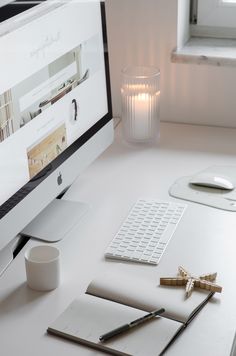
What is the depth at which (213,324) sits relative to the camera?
4.08ft

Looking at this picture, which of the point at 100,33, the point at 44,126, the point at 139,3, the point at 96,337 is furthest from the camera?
the point at 139,3

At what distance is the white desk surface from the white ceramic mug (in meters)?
0.02

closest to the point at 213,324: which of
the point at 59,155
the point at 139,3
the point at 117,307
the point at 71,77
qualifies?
the point at 117,307

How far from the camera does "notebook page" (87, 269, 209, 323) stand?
1.26 metres

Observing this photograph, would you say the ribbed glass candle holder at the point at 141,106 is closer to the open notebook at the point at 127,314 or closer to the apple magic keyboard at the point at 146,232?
the apple magic keyboard at the point at 146,232

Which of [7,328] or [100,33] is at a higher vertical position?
[100,33]

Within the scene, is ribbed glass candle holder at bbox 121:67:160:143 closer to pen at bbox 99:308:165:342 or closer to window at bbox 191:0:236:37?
window at bbox 191:0:236:37

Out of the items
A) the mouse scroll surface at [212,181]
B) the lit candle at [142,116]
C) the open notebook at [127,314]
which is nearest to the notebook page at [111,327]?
the open notebook at [127,314]

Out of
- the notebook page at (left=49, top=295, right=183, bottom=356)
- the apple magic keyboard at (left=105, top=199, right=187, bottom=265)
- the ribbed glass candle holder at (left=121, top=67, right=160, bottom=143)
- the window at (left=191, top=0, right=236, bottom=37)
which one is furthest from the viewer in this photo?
the window at (left=191, top=0, right=236, bottom=37)

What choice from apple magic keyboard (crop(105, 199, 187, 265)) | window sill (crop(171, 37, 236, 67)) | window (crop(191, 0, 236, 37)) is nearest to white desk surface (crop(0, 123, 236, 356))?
apple magic keyboard (crop(105, 199, 187, 265))

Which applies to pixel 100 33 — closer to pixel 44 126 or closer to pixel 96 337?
pixel 44 126

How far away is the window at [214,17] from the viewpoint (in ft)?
6.89

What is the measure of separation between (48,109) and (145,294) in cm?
45

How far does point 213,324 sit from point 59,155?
0.52 meters
